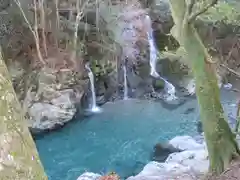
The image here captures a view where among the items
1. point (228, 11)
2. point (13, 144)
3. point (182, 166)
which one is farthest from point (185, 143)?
point (13, 144)

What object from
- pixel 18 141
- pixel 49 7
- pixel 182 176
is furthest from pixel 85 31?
pixel 18 141

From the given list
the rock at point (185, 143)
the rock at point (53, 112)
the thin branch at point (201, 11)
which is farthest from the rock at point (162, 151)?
the thin branch at point (201, 11)

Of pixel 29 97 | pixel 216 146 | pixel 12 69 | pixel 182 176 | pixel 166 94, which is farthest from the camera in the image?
pixel 166 94

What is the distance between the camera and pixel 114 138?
1032cm

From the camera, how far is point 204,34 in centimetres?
1305

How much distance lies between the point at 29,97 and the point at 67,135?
1895 mm

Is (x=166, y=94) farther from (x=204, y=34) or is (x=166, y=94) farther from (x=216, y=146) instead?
(x=216, y=146)

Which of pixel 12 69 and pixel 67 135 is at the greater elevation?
pixel 12 69

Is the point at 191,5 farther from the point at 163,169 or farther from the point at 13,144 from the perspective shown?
the point at 13,144

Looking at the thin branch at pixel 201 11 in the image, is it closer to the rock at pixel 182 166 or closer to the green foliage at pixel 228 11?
the rock at pixel 182 166

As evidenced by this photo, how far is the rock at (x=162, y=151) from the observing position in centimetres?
879

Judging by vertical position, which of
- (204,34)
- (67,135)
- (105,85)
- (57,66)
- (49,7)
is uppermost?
(49,7)

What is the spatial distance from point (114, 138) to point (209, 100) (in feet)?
17.1

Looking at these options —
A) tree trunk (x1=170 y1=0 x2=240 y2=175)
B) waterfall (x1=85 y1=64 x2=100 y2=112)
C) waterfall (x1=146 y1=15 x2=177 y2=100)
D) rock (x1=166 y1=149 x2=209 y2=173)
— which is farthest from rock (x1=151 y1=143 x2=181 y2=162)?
waterfall (x1=146 y1=15 x2=177 y2=100)
